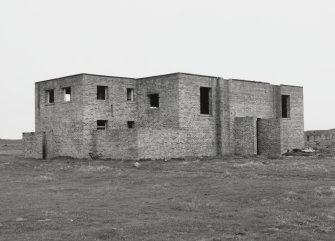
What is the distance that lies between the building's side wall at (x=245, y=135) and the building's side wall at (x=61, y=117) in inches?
481

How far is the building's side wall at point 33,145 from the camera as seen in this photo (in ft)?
128

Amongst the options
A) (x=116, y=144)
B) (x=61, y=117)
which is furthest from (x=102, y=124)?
(x=116, y=144)

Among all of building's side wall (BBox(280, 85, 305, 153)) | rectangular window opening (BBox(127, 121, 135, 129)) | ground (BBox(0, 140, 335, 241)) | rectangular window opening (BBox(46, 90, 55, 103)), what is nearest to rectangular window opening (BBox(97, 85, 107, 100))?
rectangular window opening (BBox(127, 121, 135, 129))

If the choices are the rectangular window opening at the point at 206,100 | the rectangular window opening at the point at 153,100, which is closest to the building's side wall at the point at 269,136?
the rectangular window opening at the point at 206,100

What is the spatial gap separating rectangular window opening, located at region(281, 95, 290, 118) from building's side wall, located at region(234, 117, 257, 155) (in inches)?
252

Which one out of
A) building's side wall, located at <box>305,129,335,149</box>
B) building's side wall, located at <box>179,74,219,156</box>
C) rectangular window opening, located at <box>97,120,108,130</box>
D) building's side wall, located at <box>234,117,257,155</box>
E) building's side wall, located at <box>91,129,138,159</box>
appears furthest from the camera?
building's side wall, located at <box>305,129,335,149</box>

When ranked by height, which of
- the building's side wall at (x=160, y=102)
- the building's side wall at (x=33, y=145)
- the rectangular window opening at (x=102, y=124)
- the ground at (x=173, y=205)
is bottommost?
the ground at (x=173, y=205)

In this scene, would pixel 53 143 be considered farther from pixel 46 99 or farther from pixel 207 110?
pixel 207 110

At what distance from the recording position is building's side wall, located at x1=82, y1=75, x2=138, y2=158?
34188 millimetres

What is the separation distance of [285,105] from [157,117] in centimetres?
1318

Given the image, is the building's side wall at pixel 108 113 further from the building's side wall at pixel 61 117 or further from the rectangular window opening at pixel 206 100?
the rectangular window opening at pixel 206 100

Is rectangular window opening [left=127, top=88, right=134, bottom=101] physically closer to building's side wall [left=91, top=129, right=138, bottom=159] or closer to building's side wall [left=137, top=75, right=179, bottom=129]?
building's side wall [left=137, top=75, right=179, bottom=129]

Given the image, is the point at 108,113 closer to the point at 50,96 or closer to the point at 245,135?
the point at 50,96

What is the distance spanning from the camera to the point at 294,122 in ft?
142
